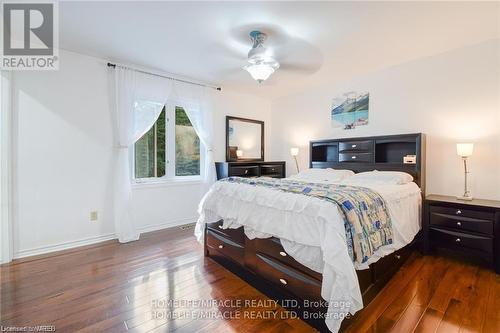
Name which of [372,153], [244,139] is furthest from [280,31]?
[244,139]

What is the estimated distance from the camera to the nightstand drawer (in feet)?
7.93

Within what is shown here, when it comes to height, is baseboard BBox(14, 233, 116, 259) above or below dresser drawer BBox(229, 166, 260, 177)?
below

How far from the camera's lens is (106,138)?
3307 mm

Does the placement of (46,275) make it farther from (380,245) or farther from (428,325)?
(428,325)

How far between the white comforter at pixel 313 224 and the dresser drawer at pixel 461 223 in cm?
26

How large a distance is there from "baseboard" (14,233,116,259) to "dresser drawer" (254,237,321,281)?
2.44m

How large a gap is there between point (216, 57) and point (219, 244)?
2363mm

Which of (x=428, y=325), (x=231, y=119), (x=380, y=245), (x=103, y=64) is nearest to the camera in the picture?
(x=428, y=325)

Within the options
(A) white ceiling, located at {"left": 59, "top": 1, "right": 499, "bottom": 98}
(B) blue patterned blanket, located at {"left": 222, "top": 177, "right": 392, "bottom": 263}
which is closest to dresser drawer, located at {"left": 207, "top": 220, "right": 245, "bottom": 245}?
(B) blue patterned blanket, located at {"left": 222, "top": 177, "right": 392, "bottom": 263}

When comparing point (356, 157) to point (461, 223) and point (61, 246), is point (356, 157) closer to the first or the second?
point (461, 223)

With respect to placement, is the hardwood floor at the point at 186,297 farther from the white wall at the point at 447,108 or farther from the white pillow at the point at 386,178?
the white wall at the point at 447,108

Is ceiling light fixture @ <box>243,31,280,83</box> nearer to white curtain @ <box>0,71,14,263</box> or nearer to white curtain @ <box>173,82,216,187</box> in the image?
white curtain @ <box>173,82,216,187</box>

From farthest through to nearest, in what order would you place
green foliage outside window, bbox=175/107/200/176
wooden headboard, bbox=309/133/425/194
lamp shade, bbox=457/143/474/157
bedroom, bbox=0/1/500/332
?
green foliage outside window, bbox=175/107/200/176, wooden headboard, bbox=309/133/425/194, lamp shade, bbox=457/143/474/157, bedroom, bbox=0/1/500/332

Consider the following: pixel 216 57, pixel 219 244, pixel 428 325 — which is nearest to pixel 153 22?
pixel 216 57
